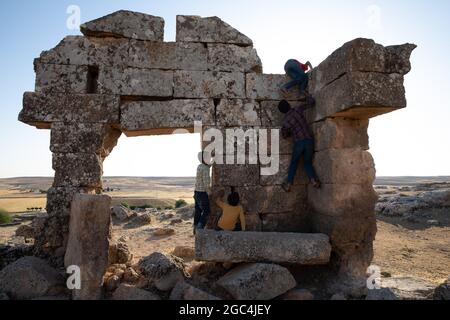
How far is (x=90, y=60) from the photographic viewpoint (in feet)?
17.8

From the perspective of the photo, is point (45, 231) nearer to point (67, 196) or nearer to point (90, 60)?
point (67, 196)

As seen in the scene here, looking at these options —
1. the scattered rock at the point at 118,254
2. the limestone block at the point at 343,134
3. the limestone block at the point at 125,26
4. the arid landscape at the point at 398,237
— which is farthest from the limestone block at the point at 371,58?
the scattered rock at the point at 118,254

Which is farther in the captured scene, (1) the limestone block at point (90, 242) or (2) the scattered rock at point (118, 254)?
(2) the scattered rock at point (118, 254)

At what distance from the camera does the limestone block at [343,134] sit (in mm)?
4801

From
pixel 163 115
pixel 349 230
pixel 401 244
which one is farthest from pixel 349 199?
pixel 401 244

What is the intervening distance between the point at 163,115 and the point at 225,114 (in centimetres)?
104

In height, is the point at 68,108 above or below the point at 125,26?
below

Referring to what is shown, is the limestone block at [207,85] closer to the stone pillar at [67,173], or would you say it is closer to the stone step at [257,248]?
the stone pillar at [67,173]

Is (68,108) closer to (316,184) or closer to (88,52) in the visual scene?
(88,52)

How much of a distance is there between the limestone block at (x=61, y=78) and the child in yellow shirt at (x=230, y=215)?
3000mm

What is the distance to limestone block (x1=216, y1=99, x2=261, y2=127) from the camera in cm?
550

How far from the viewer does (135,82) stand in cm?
543
